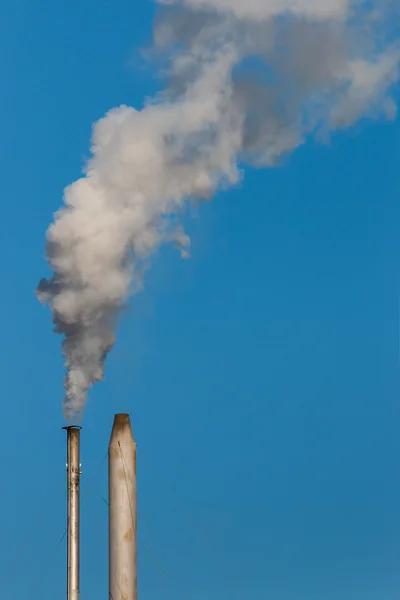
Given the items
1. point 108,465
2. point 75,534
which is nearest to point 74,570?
point 75,534

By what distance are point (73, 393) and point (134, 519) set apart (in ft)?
21.2

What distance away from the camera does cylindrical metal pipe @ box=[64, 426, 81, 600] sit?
44.2 m

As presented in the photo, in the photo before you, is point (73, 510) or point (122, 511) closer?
point (122, 511)

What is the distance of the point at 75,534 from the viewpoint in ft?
146

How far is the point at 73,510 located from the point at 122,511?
2.24 meters

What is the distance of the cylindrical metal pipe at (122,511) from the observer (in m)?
43.4

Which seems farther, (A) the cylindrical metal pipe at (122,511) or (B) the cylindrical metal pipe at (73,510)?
(B) the cylindrical metal pipe at (73,510)

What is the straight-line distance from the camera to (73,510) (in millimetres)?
44812

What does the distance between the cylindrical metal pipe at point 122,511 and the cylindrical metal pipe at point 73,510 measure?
4.68 feet

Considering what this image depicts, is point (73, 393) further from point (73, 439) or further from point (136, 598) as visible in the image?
point (136, 598)

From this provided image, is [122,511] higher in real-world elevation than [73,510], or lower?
lower

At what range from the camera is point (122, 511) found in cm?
4412

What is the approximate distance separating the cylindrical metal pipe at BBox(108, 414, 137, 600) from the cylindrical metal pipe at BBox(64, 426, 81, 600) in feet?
4.68

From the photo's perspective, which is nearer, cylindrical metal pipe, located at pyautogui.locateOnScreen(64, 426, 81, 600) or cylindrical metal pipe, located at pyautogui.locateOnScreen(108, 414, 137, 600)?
cylindrical metal pipe, located at pyautogui.locateOnScreen(108, 414, 137, 600)
